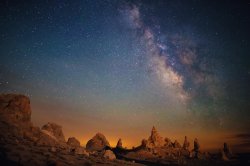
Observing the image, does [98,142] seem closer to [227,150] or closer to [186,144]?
[186,144]

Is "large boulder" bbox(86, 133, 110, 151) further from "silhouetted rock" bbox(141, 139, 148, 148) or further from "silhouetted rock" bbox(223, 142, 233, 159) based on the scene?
"silhouetted rock" bbox(223, 142, 233, 159)

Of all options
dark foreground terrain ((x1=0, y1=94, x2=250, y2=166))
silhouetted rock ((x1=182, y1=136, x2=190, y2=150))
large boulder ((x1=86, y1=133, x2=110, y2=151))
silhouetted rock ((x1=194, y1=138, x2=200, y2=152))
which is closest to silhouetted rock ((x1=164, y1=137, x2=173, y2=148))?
dark foreground terrain ((x1=0, y1=94, x2=250, y2=166))

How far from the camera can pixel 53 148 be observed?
101 feet

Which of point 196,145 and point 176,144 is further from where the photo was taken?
point 176,144

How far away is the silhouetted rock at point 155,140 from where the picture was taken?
130 meters

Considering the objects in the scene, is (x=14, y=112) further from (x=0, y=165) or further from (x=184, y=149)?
(x=184, y=149)

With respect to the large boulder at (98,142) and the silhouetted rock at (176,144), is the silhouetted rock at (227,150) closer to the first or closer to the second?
the silhouetted rock at (176,144)

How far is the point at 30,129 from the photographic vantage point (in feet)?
192

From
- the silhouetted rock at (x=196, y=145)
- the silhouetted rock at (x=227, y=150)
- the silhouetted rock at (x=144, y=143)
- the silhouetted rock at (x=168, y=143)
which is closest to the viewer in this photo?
the silhouetted rock at (x=227, y=150)

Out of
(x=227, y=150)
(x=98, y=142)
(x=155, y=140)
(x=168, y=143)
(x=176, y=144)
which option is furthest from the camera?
(x=98, y=142)

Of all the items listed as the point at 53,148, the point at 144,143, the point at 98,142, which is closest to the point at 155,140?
the point at 144,143

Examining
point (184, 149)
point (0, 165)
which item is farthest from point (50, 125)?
point (0, 165)

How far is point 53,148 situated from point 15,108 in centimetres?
3701

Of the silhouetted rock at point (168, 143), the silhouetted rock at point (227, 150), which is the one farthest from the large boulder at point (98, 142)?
the silhouetted rock at point (227, 150)
